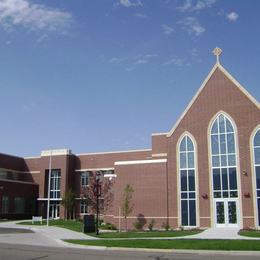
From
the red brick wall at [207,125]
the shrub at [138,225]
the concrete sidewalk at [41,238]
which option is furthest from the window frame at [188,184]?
the concrete sidewalk at [41,238]

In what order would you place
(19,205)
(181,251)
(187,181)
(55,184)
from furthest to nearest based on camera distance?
(55,184)
(19,205)
(187,181)
(181,251)

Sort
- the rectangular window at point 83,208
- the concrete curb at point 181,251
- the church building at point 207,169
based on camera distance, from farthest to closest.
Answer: the rectangular window at point 83,208, the church building at point 207,169, the concrete curb at point 181,251

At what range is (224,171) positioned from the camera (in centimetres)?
4291

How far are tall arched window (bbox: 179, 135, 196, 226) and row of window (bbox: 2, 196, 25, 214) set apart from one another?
28207 millimetres

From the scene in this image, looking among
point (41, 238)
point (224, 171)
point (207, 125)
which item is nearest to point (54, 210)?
point (207, 125)

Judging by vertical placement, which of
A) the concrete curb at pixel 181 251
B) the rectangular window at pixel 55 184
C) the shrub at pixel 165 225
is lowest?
the concrete curb at pixel 181 251

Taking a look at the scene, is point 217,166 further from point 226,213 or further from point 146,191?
point 146,191

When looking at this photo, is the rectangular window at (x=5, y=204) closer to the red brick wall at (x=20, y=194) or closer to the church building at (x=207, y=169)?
the red brick wall at (x=20, y=194)

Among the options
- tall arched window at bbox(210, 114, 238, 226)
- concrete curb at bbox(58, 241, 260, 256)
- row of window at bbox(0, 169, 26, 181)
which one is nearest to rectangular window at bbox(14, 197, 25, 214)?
row of window at bbox(0, 169, 26, 181)

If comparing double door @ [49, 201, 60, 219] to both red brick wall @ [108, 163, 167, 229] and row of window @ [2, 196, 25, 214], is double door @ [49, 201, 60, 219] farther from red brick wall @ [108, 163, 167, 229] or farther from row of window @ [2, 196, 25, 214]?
red brick wall @ [108, 163, 167, 229]

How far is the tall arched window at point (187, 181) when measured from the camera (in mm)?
43438

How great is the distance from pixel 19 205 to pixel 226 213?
34.1 m

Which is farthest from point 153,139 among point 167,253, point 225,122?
point 167,253

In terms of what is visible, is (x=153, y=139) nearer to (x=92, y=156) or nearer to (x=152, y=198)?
(x=152, y=198)
